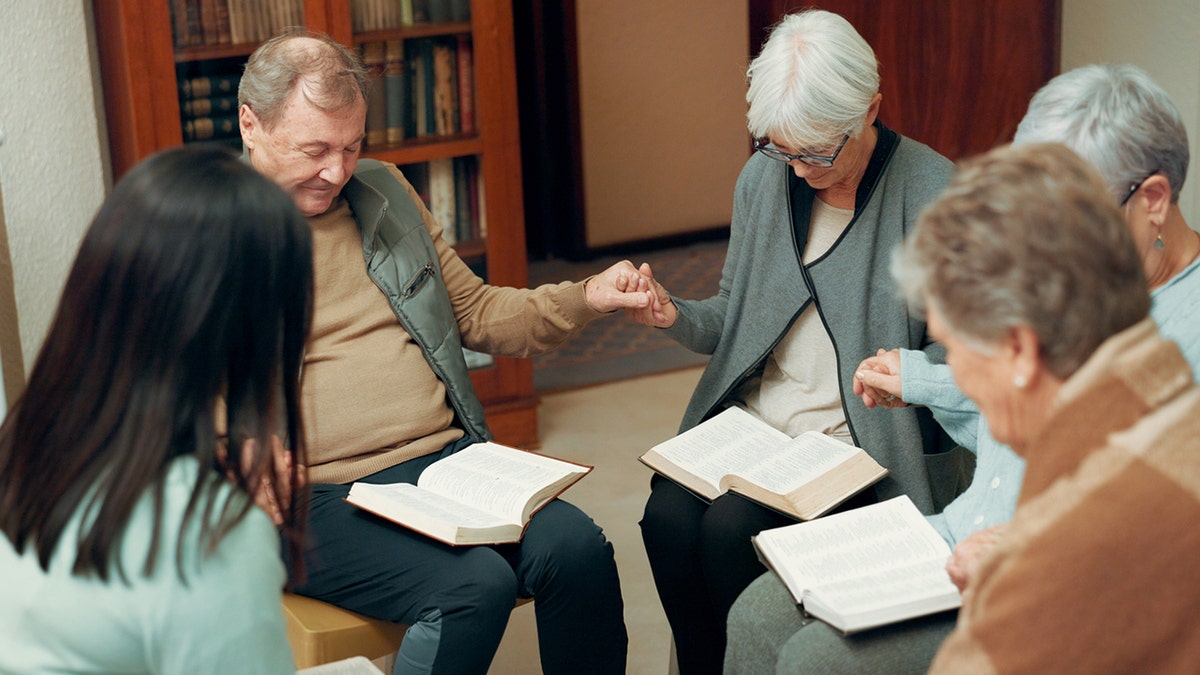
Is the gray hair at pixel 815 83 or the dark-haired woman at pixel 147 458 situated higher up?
the gray hair at pixel 815 83

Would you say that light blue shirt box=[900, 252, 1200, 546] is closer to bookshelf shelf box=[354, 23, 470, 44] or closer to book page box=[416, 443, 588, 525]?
book page box=[416, 443, 588, 525]

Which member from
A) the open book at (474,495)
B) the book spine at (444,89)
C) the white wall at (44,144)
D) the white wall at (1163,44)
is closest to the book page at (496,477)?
the open book at (474,495)

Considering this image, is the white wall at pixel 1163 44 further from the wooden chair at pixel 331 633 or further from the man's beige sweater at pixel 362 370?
the wooden chair at pixel 331 633

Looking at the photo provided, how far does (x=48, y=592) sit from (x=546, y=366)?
3.26m

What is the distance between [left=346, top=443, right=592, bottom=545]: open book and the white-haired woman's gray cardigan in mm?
373

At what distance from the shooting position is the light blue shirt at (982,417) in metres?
1.54

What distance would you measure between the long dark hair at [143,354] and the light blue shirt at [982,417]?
928mm

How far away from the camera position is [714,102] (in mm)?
5492

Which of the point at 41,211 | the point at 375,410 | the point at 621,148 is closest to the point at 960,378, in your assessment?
the point at 375,410

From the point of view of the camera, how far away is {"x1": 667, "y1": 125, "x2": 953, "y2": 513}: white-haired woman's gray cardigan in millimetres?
2023

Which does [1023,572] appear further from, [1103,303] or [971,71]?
[971,71]

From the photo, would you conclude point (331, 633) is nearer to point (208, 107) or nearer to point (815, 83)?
point (815, 83)

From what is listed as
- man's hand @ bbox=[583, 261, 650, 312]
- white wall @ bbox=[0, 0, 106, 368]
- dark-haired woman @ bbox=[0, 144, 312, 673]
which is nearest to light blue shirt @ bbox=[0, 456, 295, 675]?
dark-haired woman @ bbox=[0, 144, 312, 673]

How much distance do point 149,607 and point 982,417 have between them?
1.18 m
